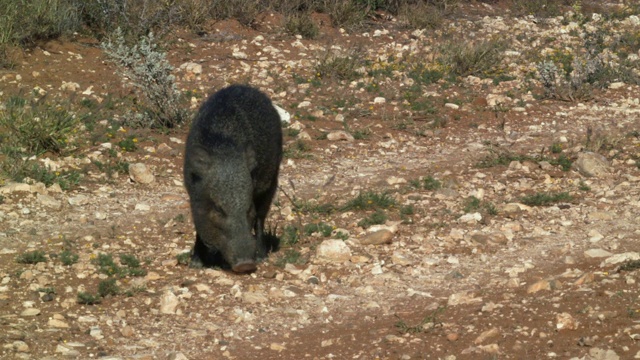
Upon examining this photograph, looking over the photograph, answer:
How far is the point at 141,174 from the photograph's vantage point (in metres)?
9.68

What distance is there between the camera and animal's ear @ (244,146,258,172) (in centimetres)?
724

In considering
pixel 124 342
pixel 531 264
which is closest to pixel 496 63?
pixel 531 264

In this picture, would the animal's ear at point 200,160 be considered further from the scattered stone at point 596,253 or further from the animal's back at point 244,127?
the scattered stone at point 596,253

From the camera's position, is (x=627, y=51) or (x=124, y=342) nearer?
(x=124, y=342)

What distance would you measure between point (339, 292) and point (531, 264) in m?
1.65

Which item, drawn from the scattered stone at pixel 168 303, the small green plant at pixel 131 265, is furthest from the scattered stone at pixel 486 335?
the small green plant at pixel 131 265

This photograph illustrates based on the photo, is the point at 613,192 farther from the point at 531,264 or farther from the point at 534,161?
the point at 531,264

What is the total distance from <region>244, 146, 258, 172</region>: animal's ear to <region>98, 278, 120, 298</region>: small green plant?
1.43 metres

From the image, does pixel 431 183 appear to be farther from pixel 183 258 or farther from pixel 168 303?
pixel 168 303

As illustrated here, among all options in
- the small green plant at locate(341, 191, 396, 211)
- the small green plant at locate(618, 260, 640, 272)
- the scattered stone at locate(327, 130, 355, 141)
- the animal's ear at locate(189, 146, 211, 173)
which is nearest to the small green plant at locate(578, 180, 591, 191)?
the small green plant at locate(341, 191, 396, 211)

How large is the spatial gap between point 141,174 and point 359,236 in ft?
9.14

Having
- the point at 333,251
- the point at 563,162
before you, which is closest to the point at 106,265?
the point at 333,251

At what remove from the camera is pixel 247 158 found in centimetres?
725

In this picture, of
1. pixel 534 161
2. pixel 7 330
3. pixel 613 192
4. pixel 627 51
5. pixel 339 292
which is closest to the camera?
pixel 7 330
